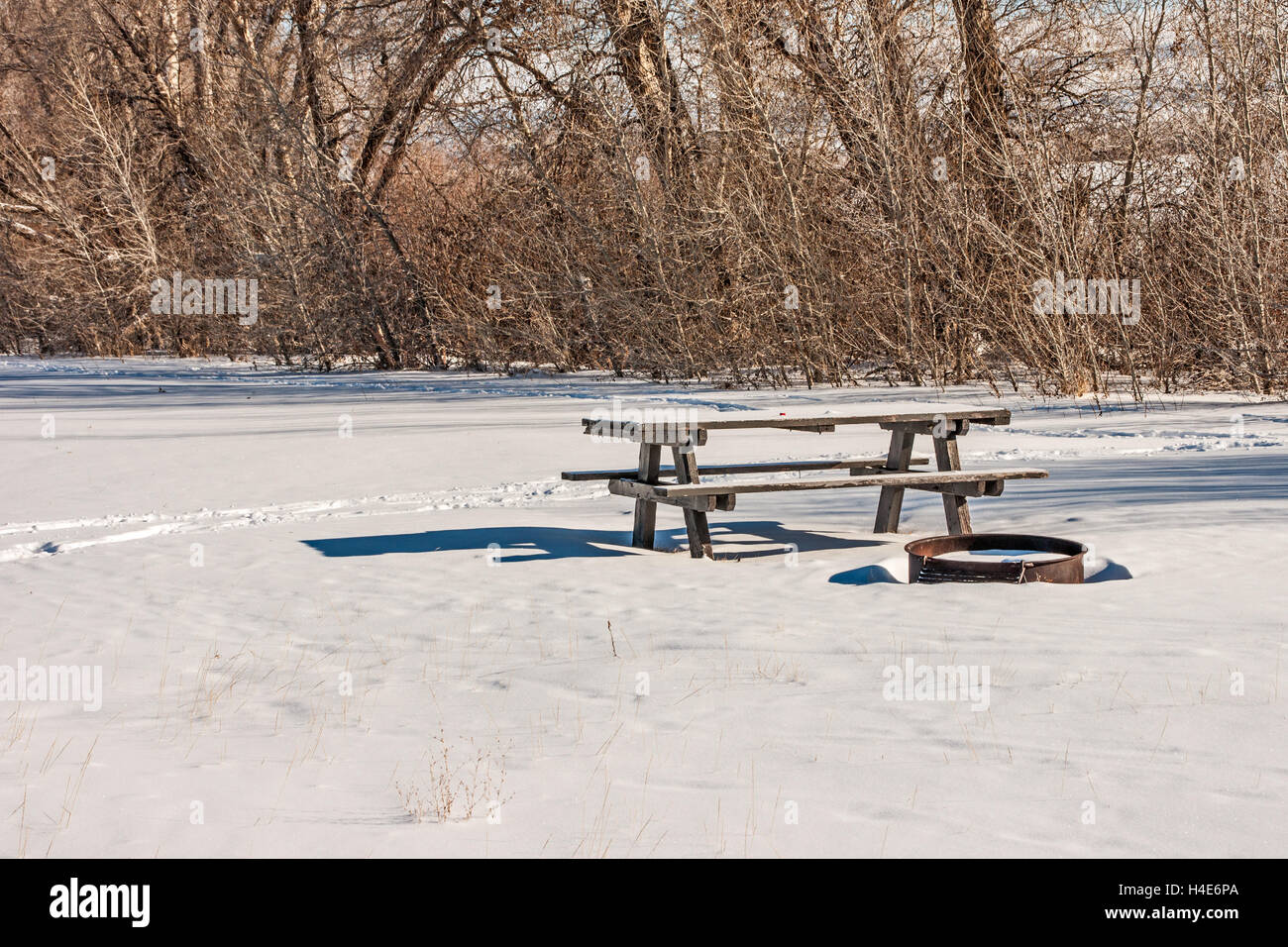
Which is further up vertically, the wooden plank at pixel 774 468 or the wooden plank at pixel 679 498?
the wooden plank at pixel 774 468

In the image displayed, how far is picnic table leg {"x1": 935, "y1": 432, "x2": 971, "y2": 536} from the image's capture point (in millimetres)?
8336

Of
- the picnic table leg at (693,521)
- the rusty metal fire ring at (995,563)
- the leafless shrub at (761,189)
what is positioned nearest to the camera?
the rusty metal fire ring at (995,563)

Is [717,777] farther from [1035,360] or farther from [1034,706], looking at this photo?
[1035,360]

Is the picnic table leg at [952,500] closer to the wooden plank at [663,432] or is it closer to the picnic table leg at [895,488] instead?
the picnic table leg at [895,488]

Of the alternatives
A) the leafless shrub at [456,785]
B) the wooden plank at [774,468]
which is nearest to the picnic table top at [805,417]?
the wooden plank at [774,468]

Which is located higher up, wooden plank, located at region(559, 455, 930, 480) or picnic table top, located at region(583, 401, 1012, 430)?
picnic table top, located at region(583, 401, 1012, 430)

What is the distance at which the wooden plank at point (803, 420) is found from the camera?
7621 millimetres

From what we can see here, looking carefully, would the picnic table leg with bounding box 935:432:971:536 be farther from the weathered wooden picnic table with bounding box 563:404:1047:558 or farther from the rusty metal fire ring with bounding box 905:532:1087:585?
the rusty metal fire ring with bounding box 905:532:1087:585

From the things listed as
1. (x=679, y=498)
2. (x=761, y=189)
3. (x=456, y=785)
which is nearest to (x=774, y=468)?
(x=679, y=498)

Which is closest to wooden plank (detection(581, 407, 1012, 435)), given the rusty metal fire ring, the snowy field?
the snowy field

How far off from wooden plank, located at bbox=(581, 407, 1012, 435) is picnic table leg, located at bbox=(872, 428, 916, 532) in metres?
0.24

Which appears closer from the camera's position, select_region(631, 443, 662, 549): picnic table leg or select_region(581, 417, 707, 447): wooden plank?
select_region(581, 417, 707, 447): wooden plank

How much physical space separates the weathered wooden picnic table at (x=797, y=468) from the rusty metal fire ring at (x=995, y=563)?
61 cm

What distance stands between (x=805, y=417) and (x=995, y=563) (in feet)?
4.55
